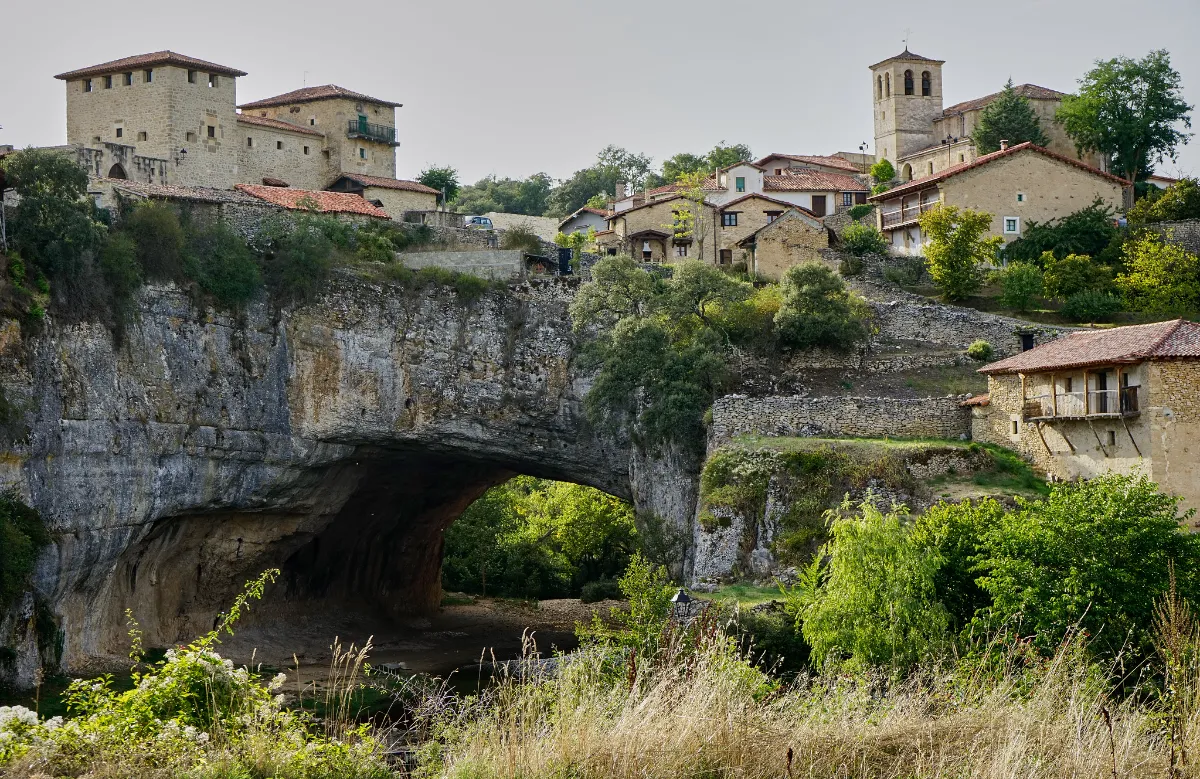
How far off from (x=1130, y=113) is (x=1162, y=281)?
49.9ft

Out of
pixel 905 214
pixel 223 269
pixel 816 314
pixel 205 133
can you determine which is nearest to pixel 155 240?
pixel 223 269

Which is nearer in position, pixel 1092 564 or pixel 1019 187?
pixel 1092 564

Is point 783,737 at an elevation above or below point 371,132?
below

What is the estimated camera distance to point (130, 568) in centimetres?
4397

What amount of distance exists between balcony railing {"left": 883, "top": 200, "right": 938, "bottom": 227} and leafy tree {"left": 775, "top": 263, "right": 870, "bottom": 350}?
36.6 feet

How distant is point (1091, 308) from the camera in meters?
48.7

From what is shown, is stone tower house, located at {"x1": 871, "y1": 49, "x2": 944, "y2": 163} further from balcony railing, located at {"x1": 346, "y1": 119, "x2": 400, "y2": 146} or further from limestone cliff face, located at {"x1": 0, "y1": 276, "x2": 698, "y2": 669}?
limestone cliff face, located at {"x1": 0, "y1": 276, "x2": 698, "y2": 669}

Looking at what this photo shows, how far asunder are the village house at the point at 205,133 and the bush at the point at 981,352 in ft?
75.8

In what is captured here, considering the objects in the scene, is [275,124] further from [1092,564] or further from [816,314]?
[1092,564]

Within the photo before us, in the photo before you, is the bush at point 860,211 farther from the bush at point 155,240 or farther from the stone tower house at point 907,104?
the bush at point 155,240

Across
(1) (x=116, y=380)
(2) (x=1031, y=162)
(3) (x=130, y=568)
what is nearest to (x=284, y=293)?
(1) (x=116, y=380)

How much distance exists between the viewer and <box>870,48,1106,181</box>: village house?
69.0m

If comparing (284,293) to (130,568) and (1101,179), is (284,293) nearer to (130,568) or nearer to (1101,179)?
(130,568)

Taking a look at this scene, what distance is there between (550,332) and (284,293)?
8.42 meters
